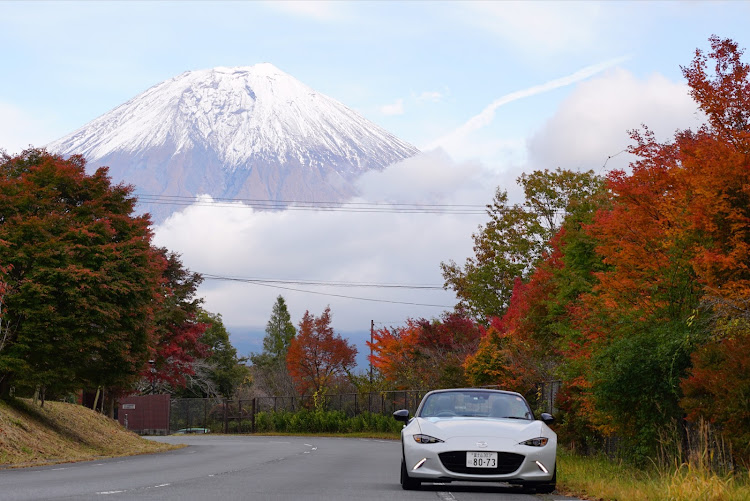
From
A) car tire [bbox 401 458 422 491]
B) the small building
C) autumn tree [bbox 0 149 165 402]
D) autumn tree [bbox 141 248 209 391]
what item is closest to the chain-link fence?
the small building

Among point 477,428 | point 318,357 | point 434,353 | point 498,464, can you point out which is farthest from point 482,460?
point 318,357

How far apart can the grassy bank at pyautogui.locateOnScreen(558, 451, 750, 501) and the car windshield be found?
1.39m

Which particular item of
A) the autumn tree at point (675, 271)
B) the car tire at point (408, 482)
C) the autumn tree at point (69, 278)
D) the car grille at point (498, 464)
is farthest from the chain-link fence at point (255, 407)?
the car grille at point (498, 464)

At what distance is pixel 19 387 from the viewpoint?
104ft

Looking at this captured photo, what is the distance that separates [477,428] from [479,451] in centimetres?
55

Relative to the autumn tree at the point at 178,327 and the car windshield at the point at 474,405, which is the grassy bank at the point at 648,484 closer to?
the car windshield at the point at 474,405

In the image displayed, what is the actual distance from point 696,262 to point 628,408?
9.56 ft

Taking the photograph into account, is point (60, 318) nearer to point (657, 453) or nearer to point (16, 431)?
point (16, 431)

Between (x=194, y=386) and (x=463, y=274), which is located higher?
(x=463, y=274)

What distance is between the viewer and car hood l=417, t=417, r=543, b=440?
1278 centimetres

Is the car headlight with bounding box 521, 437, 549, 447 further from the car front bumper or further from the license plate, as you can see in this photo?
the license plate

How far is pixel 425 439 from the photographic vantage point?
12.9m

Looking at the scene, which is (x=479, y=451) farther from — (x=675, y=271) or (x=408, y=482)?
(x=675, y=271)

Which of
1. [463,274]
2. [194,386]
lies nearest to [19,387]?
[463,274]
